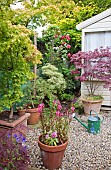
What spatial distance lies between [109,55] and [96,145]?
2117mm

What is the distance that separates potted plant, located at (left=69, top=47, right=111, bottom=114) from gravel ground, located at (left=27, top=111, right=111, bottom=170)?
0.73 m

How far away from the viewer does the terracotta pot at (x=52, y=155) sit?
7.18 ft

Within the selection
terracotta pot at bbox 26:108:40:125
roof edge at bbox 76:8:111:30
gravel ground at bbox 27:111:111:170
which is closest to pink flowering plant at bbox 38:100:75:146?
gravel ground at bbox 27:111:111:170

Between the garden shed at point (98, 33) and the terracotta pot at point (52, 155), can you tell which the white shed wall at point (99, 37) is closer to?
the garden shed at point (98, 33)

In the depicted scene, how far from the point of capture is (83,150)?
2777 millimetres

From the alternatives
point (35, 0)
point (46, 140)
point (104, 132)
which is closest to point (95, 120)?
point (104, 132)

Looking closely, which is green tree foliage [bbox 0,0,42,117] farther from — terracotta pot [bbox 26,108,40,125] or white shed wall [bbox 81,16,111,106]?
white shed wall [bbox 81,16,111,106]

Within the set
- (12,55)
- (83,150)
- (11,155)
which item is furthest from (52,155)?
(12,55)

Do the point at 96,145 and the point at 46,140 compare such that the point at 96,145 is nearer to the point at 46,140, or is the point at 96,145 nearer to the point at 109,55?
the point at 46,140

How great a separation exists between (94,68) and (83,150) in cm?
202

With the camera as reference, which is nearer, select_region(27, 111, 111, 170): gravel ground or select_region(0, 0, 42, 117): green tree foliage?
select_region(27, 111, 111, 170): gravel ground

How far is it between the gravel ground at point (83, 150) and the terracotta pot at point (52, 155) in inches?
3.7

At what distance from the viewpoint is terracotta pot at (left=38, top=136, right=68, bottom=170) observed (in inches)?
86.1

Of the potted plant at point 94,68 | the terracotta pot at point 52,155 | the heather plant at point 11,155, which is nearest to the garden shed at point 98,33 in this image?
the potted plant at point 94,68
